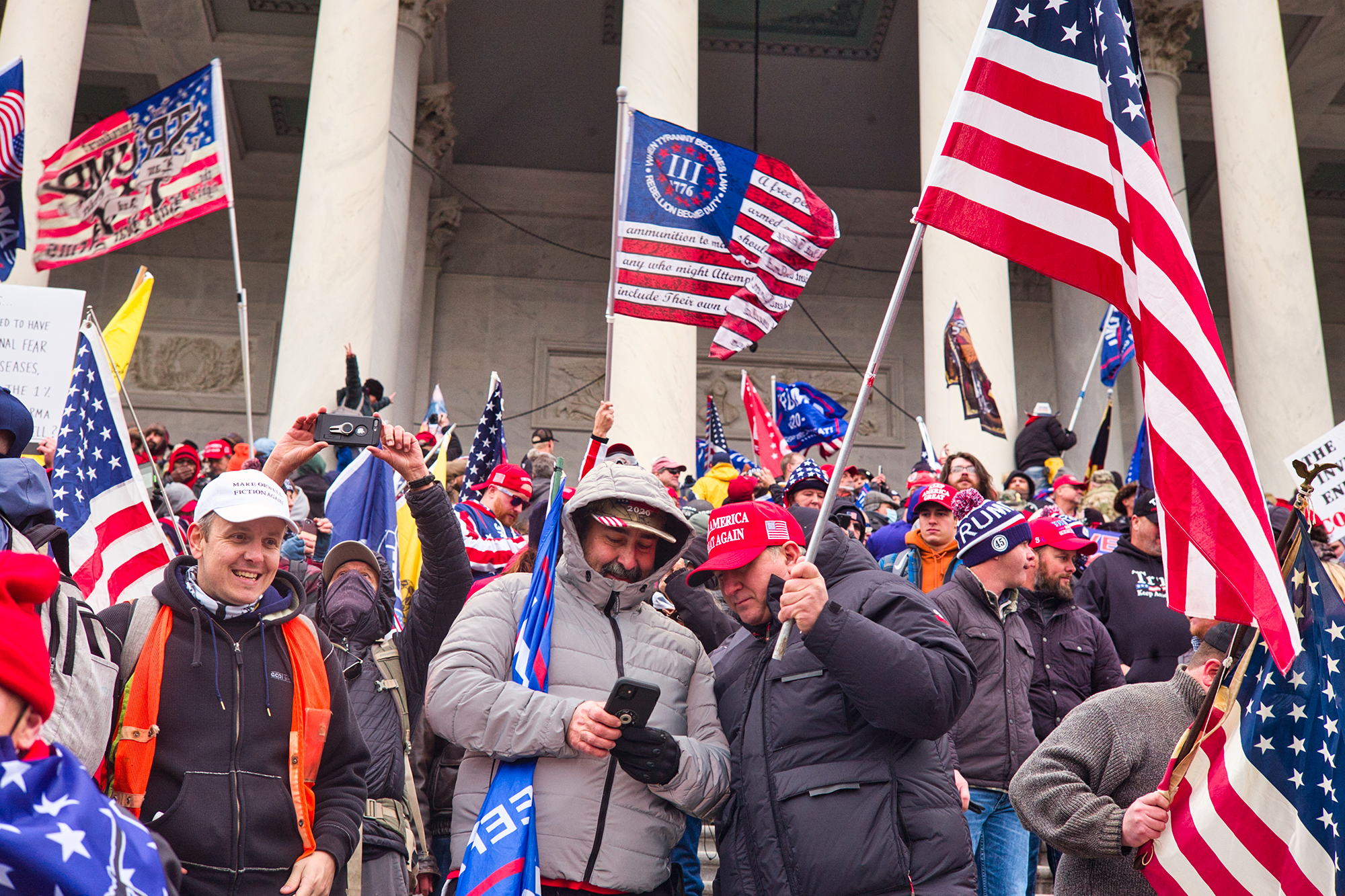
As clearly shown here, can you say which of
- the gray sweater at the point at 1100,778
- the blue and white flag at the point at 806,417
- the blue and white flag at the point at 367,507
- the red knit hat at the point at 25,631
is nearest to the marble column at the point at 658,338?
the blue and white flag at the point at 806,417

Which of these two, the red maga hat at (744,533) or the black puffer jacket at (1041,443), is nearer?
the red maga hat at (744,533)

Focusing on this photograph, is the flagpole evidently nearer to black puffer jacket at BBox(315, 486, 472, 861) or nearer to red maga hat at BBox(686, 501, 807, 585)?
black puffer jacket at BBox(315, 486, 472, 861)

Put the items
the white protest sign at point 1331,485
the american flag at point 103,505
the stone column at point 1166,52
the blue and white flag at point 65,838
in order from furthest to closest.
Result: the stone column at point 1166,52 < the white protest sign at point 1331,485 < the american flag at point 103,505 < the blue and white flag at point 65,838

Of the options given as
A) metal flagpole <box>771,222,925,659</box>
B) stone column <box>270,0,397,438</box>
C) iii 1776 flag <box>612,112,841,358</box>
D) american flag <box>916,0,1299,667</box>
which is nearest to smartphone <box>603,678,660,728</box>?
metal flagpole <box>771,222,925,659</box>

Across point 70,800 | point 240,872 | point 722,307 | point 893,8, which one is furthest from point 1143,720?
point 893,8

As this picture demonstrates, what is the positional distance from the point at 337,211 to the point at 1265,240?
11082 millimetres

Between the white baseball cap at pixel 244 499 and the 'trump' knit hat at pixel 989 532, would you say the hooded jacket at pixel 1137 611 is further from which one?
the white baseball cap at pixel 244 499

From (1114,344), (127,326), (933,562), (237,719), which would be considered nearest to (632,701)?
(237,719)

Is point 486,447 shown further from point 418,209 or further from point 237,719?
point 418,209

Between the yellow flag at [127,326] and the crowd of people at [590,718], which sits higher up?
the yellow flag at [127,326]

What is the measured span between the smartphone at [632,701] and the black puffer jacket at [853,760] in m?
0.42

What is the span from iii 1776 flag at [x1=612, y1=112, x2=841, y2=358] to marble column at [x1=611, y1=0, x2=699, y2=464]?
4.04 m

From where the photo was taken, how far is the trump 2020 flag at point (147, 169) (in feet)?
31.3

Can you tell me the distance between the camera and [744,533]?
364cm
